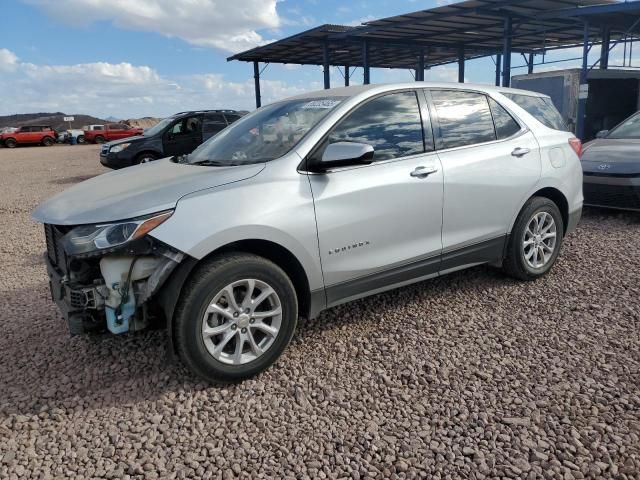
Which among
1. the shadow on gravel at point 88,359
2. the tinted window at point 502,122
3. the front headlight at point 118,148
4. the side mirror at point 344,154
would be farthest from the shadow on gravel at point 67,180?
the side mirror at point 344,154

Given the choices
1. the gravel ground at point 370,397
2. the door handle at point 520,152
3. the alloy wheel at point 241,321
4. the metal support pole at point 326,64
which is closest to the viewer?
the gravel ground at point 370,397

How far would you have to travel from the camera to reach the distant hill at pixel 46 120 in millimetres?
62125

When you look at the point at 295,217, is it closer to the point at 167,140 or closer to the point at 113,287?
the point at 113,287

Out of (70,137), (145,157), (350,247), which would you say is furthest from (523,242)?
(70,137)

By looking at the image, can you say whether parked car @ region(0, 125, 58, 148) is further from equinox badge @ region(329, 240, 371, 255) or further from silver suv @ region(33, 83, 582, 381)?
equinox badge @ region(329, 240, 371, 255)

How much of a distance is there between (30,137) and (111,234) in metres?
38.4

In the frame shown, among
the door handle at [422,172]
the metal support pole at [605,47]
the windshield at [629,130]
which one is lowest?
the door handle at [422,172]

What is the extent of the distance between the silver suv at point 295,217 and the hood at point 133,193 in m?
0.01

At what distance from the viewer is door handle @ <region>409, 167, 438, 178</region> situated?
365 cm

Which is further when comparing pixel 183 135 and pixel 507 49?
pixel 507 49

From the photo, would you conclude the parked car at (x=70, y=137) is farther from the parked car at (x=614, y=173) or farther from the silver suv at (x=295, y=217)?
the silver suv at (x=295, y=217)

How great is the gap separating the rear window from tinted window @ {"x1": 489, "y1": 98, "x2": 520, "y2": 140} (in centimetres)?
23

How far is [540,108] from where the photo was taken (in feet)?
15.7

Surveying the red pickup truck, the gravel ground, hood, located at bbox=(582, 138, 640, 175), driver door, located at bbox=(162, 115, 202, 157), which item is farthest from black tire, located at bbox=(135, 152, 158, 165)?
the red pickup truck
